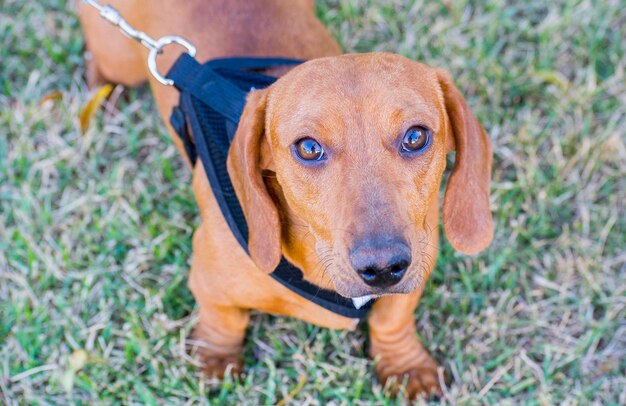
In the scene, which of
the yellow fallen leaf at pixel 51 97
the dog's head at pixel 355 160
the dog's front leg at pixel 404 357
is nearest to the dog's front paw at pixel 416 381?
the dog's front leg at pixel 404 357

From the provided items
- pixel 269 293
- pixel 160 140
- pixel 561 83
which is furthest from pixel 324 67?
pixel 561 83

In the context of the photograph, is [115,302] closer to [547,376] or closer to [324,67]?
[324,67]

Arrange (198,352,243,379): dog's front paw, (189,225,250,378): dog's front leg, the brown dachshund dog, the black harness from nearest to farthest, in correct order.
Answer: the brown dachshund dog < the black harness < (189,225,250,378): dog's front leg < (198,352,243,379): dog's front paw

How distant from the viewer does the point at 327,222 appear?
9.68 feet

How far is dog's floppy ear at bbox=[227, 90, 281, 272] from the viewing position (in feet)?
10.4

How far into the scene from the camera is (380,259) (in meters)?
2.72

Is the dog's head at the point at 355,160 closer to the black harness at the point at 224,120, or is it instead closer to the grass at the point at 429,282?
the black harness at the point at 224,120

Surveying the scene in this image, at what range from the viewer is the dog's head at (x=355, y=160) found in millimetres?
2816

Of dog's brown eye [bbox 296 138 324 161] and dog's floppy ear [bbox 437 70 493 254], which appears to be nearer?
dog's brown eye [bbox 296 138 324 161]

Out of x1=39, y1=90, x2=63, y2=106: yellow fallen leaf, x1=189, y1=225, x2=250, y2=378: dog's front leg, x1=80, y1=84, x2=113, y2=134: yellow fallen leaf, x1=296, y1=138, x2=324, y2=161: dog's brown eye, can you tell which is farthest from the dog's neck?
x1=39, y1=90, x2=63, y2=106: yellow fallen leaf

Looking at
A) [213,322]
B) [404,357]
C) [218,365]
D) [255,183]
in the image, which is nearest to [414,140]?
[255,183]

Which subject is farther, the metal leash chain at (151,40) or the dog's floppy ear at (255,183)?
the metal leash chain at (151,40)

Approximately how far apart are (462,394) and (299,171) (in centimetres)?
168

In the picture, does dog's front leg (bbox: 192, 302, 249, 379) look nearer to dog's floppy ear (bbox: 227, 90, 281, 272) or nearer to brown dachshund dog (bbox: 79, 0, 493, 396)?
brown dachshund dog (bbox: 79, 0, 493, 396)
